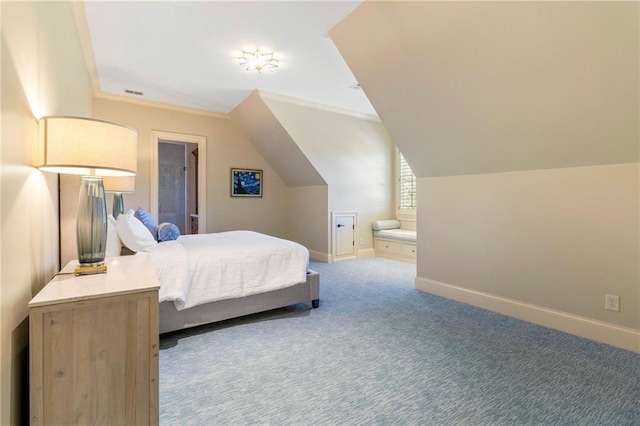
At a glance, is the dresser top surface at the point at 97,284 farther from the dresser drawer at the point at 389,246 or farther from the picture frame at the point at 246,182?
the dresser drawer at the point at 389,246

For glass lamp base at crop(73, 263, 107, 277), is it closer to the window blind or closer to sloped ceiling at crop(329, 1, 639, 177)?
sloped ceiling at crop(329, 1, 639, 177)

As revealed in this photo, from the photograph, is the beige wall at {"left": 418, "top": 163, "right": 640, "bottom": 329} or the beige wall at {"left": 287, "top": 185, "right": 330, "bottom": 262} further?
the beige wall at {"left": 287, "top": 185, "right": 330, "bottom": 262}

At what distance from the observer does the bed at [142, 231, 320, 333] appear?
7.61ft

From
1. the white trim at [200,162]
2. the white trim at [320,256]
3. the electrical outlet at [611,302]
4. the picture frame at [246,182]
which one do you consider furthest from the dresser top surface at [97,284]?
the picture frame at [246,182]

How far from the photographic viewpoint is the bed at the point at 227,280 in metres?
2.32

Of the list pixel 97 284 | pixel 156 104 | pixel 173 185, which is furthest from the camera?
pixel 173 185

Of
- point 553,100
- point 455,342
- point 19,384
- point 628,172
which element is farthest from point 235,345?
point 628,172

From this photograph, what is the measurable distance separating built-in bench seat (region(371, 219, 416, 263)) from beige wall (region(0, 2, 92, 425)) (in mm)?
4658

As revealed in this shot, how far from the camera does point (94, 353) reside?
1159mm

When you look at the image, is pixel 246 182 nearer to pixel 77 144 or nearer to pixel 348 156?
pixel 348 156

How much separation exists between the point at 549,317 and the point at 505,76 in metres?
2.02

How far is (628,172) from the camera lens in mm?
2234

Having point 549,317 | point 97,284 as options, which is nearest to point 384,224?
point 549,317

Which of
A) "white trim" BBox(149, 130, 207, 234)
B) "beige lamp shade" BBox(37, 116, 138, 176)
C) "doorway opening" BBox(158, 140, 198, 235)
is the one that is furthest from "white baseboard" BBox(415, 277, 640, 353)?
"doorway opening" BBox(158, 140, 198, 235)
